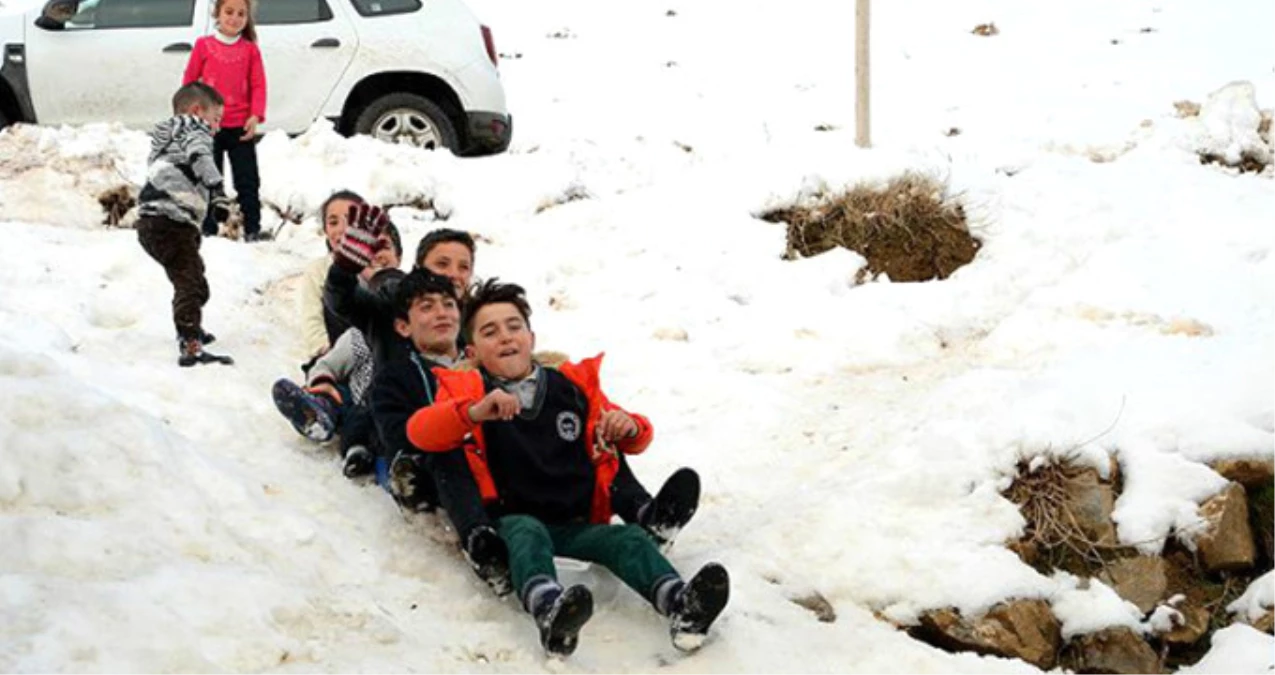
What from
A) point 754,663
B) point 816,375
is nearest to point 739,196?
point 816,375

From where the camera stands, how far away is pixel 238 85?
7535 mm

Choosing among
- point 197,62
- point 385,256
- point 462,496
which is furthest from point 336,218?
point 197,62

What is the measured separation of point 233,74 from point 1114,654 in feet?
20.6

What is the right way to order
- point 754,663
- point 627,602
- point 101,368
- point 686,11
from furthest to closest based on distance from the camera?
point 686,11 → point 101,368 → point 627,602 → point 754,663

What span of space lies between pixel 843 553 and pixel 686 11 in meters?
13.4

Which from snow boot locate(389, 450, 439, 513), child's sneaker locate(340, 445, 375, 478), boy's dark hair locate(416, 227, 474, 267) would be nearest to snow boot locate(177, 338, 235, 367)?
boy's dark hair locate(416, 227, 474, 267)

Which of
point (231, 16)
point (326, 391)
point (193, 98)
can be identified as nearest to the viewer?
point (326, 391)

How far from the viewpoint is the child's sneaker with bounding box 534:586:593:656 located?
10.2ft

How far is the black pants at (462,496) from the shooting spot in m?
3.61

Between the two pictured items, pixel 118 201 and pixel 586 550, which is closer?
pixel 586 550

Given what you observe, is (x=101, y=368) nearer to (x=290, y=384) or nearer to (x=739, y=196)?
(x=290, y=384)

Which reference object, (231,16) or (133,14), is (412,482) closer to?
(231,16)

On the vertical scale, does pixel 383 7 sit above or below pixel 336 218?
above

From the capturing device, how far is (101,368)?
16.7ft
